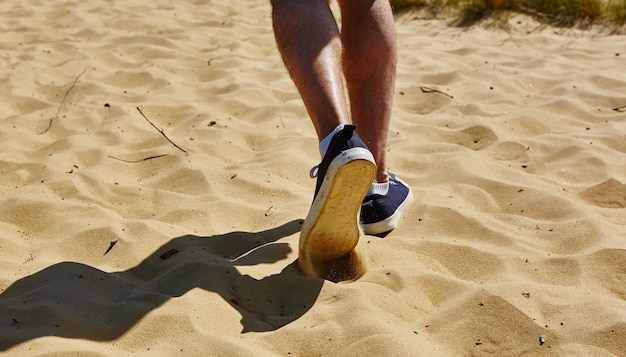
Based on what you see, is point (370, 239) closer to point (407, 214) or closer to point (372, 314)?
point (407, 214)

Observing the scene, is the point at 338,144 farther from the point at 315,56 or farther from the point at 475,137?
the point at 475,137

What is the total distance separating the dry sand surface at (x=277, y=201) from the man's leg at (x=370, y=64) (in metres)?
0.36

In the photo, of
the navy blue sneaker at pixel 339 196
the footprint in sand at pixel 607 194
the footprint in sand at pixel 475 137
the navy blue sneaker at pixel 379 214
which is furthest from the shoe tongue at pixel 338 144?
the footprint in sand at pixel 475 137

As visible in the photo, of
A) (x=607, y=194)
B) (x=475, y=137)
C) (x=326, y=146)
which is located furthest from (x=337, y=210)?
(x=475, y=137)

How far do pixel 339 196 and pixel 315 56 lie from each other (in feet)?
1.29

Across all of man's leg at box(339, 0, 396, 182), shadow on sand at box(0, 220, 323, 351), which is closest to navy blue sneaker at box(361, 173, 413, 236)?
man's leg at box(339, 0, 396, 182)

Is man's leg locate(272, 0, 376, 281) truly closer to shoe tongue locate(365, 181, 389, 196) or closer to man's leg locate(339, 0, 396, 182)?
man's leg locate(339, 0, 396, 182)

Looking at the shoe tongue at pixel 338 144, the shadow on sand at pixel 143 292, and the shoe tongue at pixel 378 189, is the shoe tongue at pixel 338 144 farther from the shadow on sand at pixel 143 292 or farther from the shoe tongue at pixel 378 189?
the shoe tongue at pixel 378 189

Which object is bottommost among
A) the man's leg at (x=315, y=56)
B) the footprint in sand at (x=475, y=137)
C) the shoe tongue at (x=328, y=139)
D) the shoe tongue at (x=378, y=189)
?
the footprint in sand at (x=475, y=137)

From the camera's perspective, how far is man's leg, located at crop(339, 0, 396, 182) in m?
2.41

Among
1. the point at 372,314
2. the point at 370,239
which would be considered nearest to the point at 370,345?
the point at 372,314

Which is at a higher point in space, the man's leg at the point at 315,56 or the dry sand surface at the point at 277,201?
the man's leg at the point at 315,56

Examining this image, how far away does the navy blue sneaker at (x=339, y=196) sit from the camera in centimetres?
194

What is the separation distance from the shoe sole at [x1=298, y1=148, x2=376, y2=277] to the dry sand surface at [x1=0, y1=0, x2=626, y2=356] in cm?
10
